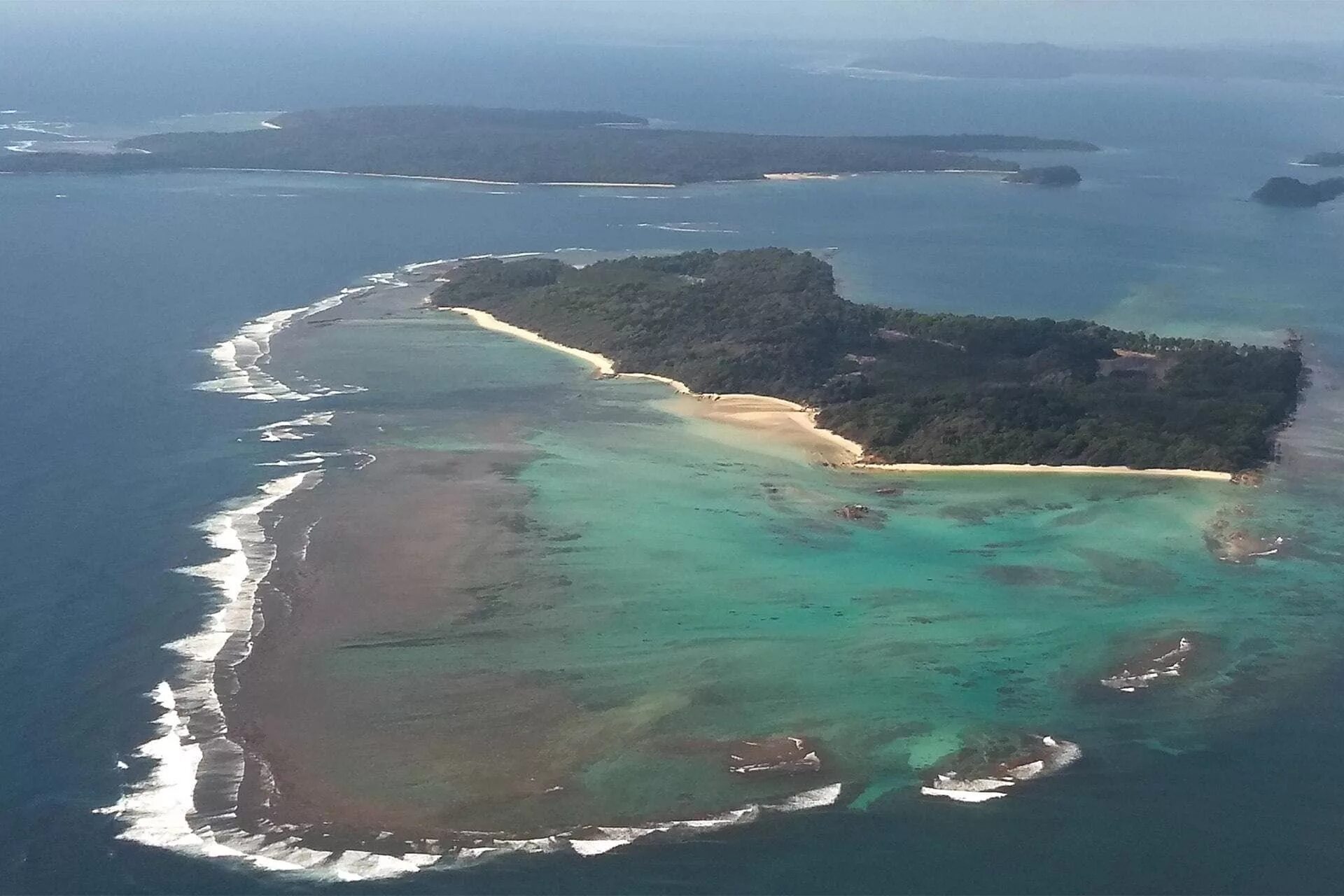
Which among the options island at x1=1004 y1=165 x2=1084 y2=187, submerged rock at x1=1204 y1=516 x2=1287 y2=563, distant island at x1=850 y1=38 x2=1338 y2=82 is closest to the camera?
submerged rock at x1=1204 y1=516 x2=1287 y2=563

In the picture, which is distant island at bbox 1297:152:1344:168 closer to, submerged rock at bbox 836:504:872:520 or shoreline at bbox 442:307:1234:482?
shoreline at bbox 442:307:1234:482

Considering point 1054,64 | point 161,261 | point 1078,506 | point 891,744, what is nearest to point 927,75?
point 1054,64

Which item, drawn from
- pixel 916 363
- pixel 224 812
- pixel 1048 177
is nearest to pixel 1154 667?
pixel 224 812

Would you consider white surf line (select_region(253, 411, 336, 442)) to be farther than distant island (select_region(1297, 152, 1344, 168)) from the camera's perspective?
No

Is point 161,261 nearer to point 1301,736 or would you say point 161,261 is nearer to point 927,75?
point 1301,736

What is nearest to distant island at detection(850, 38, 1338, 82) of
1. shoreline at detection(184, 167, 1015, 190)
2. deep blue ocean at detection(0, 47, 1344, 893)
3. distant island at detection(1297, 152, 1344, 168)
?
deep blue ocean at detection(0, 47, 1344, 893)

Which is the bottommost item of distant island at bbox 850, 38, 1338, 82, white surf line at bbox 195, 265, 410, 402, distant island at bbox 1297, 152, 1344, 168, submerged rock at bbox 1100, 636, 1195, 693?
submerged rock at bbox 1100, 636, 1195, 693

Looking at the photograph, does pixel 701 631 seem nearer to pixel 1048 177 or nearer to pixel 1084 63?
pixel 1048 177
